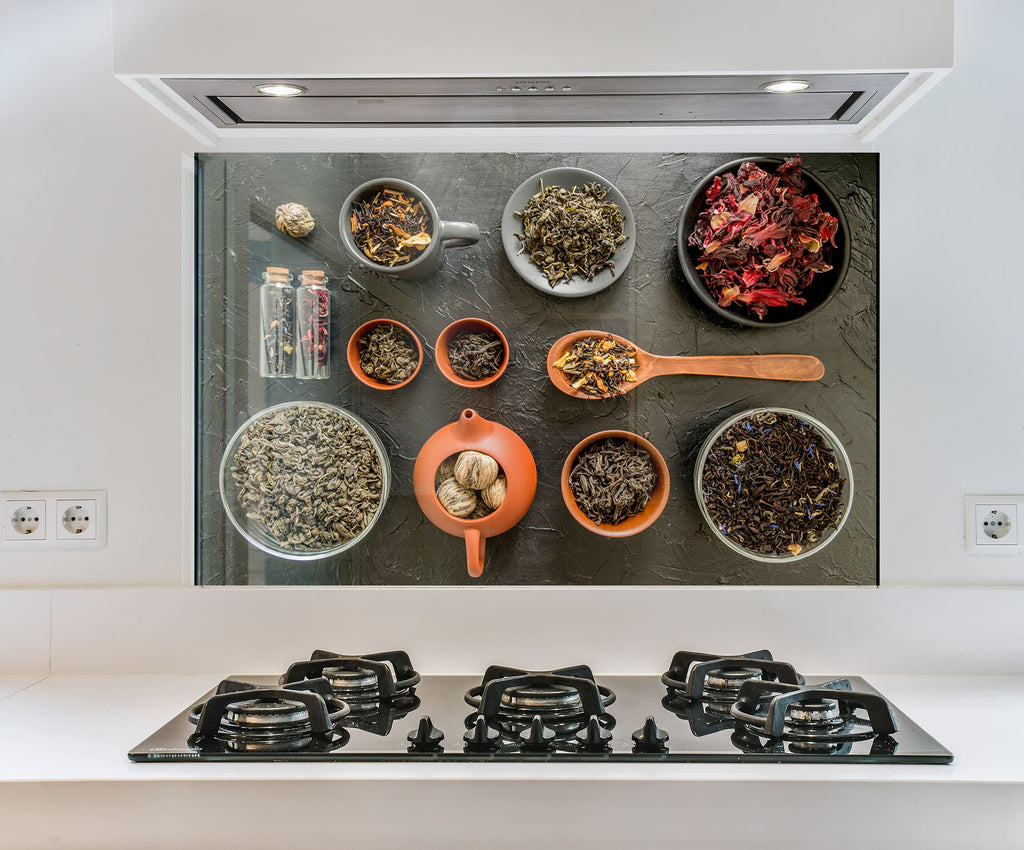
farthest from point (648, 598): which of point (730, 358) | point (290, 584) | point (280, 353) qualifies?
point (280, 353)

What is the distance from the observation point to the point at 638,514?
1263 mm

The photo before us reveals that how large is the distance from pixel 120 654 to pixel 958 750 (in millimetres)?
1406

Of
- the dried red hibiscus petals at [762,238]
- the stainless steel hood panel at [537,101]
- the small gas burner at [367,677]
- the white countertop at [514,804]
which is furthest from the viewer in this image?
the dried red hibiscus petals at [762,238]

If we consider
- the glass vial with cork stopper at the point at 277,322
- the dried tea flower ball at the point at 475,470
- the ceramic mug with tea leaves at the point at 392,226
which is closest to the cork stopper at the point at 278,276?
the glass vial with cork stopper at the point at 277,322

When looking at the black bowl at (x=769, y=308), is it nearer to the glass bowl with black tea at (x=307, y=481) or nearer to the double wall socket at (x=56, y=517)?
the glass bowl with black tea at (x=307, y=481)

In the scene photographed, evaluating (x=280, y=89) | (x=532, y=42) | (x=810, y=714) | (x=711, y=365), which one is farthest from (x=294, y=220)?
(x=810, y=714)

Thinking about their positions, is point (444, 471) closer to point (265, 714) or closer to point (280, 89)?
point (265, 714)

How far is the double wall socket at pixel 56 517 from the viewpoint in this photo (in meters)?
1.33

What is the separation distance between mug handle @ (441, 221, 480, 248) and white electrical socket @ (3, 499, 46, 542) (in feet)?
3.02

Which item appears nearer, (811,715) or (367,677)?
(811,715)

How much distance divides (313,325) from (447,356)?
0.86ft

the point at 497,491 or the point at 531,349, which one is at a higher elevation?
the point at 531,349

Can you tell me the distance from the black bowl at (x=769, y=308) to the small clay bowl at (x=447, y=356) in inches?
14.4

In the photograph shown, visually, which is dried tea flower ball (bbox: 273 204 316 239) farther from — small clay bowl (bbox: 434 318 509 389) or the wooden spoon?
the wooden spoon
